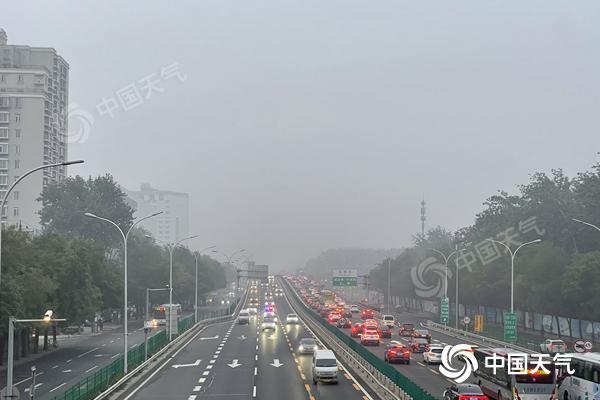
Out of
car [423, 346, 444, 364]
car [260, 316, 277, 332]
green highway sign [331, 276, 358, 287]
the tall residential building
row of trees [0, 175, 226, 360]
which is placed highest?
the tall residential building

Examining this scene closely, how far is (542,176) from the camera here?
118 metres

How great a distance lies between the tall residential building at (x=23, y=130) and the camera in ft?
518

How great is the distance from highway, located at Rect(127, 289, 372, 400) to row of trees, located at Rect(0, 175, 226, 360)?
39.3ft

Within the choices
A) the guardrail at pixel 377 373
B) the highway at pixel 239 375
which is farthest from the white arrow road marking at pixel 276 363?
the guardrail at pixel 377 373

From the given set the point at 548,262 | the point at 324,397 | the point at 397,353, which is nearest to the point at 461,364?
the point at 397,353

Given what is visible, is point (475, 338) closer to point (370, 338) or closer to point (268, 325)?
point (370, 338)

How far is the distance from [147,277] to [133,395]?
95891 millimetres

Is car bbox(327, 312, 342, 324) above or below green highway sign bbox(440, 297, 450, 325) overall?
below

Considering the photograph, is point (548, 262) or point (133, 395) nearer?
point (133, 395)

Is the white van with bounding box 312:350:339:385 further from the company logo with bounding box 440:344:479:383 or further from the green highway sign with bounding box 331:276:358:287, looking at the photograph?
the green highway sign with bounding box 331:276:358:287

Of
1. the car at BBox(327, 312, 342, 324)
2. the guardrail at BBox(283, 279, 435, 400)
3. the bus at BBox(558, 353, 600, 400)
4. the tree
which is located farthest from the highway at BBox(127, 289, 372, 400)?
the tree

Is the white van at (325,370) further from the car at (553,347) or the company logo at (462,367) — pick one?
the car at (553,347)

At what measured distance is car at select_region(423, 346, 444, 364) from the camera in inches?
2068

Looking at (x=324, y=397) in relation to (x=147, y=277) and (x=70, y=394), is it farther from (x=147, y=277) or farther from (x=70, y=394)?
(x=147, y=277)
